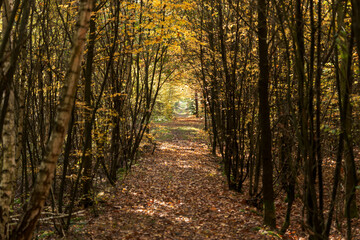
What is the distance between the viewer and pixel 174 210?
24.1 ft

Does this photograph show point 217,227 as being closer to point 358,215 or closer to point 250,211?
point 250,211

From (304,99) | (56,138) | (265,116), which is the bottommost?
(56,138)

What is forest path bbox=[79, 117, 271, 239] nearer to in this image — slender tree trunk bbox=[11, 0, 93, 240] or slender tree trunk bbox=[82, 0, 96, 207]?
slender tree trunk bbox=[82, 0, 96, 207]

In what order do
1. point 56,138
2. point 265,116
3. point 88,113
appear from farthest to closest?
point 88,113, point 265,116, point 56,138

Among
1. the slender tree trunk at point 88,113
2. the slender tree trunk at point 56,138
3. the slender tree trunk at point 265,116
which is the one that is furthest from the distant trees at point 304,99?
the slender tree trunk at point 88,113

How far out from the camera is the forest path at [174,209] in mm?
5828

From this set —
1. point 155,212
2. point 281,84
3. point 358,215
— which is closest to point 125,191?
point 155,212

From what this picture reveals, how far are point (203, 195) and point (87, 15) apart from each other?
23.7 feet

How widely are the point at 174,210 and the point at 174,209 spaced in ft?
0.27

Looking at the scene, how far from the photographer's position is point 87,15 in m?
2.31

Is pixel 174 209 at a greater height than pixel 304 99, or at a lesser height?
lesser

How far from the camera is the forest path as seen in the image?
583 cm

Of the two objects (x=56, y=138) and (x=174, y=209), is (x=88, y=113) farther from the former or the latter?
(x=56, y=138)

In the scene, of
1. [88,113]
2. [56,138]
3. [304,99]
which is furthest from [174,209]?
[56,138]
